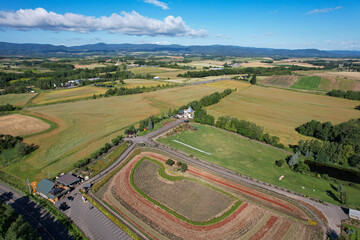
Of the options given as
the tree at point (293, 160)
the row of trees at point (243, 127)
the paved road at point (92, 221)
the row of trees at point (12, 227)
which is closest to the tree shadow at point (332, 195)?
the tree at point (293, 160)

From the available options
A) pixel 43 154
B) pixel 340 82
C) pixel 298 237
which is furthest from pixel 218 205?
pixel 340 82

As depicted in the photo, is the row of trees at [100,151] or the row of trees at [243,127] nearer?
the row of trees at [100,151]

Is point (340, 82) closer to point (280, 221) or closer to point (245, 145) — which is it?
point (245, 145)

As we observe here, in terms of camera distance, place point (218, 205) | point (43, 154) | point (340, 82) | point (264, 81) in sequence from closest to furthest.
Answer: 1. point (218, 205)
2. point (43, 154)
3. point (340, 82)
4. point (264, 81)

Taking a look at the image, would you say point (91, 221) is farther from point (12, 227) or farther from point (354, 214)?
point (354, 214)

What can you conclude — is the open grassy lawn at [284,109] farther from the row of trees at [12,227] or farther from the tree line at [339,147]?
the row of trees at [12,227]

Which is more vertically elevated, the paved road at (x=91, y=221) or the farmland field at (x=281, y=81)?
the farmland field at (x=281, y=81)
